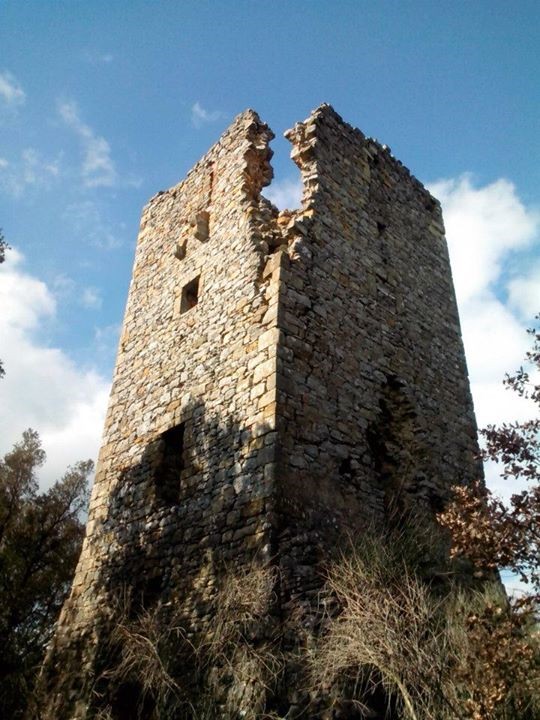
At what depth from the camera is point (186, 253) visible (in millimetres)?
9461

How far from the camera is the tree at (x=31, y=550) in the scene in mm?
12943

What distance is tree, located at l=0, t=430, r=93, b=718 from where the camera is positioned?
12.9 m

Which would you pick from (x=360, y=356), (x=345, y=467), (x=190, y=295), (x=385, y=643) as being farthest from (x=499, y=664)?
(x=190, y=295)

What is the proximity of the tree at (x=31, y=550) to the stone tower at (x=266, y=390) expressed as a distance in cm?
655

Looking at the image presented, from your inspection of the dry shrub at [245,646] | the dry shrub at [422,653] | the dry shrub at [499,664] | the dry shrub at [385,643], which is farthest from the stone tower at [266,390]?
the dry shrub at [499,664]

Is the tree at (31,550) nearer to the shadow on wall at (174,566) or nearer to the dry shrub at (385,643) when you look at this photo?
the shadow on wall at (174,566)

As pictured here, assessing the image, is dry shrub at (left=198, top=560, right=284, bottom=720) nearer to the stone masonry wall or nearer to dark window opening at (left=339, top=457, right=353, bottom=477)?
the stone masonry wall

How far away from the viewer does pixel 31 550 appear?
14.2 metres

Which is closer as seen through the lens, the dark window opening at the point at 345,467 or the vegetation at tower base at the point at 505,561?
the vegetation at tower base at the point at 505,561

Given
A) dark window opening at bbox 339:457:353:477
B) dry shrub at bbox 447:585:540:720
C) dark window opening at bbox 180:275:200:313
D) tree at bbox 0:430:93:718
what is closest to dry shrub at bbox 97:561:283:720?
dry shrub at bbox 447:585:540:720

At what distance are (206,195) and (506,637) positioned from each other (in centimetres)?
763

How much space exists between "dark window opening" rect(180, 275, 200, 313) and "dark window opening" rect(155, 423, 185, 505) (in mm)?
2019

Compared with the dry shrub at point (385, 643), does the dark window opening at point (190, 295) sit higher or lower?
higher

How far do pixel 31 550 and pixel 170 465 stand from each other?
27.9ft
